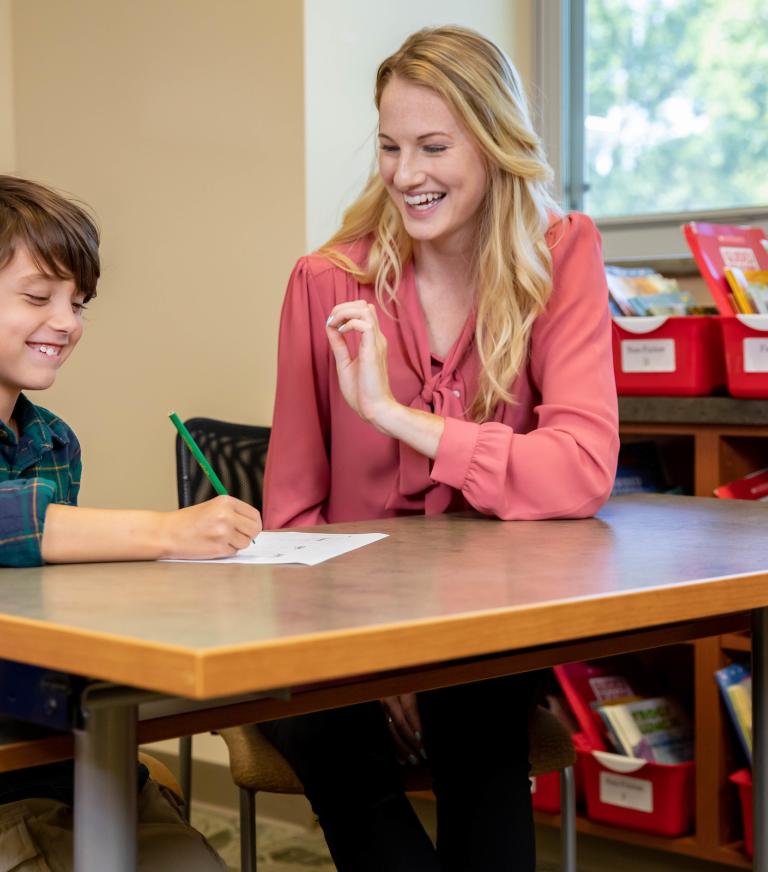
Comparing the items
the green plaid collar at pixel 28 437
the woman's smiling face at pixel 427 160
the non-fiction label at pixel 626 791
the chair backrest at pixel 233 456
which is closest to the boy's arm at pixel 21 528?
the green plaid collar at pixel 28 437

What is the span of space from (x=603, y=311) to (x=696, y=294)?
0.95 metres

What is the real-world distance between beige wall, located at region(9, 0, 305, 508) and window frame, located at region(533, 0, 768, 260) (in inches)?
26.1

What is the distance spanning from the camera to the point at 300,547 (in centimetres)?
118

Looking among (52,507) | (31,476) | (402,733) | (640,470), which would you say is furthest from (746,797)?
(52,507)

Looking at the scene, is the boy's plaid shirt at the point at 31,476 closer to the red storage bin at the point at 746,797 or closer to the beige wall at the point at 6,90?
the red storage bin at the point at 746,797


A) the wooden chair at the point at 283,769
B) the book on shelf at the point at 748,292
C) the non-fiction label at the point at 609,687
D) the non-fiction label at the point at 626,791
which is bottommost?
the non-fiction label at the point at 626,791

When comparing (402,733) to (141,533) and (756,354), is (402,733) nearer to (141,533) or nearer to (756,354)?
(141,533)

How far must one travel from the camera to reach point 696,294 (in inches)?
101

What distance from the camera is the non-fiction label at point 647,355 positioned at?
2.18 m

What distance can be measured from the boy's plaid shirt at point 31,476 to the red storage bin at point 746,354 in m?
1.12

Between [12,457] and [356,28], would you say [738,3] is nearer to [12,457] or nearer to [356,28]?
[356,28]

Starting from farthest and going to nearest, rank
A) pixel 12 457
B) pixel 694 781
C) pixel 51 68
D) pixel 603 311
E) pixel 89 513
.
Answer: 1. pixel 51 68
2. pixel 694 781
3. pixel 603 311
4. pixel 12 457
5. pixel 89 513

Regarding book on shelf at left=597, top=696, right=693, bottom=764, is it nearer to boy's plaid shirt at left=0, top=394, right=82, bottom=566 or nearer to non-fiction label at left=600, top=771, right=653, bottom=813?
non-fiction label at left=600, top=771, right=653, bottom=813

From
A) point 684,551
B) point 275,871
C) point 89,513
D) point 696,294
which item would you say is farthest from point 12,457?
point 696,294
